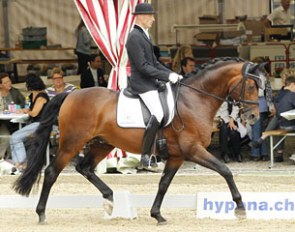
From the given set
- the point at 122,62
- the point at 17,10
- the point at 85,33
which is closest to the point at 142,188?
the point at 122,62

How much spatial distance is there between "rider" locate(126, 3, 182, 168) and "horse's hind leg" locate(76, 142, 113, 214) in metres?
0.47

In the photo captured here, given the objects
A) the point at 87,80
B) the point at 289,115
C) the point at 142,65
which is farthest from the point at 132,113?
the point at 87,80

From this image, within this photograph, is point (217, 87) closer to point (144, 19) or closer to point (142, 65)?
point (142, 65)

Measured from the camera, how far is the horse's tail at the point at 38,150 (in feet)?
30.0

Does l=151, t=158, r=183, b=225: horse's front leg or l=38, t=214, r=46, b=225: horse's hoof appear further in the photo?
l=38, t=214, r=46, b=225: horse's hoof

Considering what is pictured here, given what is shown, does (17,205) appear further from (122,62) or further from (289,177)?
(289,177)

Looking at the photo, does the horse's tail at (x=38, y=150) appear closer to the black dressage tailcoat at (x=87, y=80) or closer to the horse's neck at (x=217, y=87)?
the horse's neck at (x=217, y=87)

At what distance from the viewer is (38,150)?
9219mm

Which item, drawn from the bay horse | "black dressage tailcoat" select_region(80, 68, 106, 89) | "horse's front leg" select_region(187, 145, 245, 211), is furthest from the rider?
"black dressage tailcoat" select_region(80, 68, 106, 89)

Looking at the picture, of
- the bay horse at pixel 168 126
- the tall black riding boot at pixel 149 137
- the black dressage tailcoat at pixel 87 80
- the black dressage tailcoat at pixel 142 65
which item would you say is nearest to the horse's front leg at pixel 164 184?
the bay horse at pixel 168 126

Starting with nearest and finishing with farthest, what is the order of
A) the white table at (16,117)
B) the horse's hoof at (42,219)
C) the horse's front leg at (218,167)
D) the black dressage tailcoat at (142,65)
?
the horse's front leg at (218,167)
the black dressage tailcoat at (142,65)
the horse's hoof at (42,219)
the white table at (16,117)

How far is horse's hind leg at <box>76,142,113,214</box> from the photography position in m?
→ 9.11

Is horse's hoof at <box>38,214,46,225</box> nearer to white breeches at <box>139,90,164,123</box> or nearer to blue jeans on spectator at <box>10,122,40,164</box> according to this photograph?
white breeches at <box>139,90,164,123</box>

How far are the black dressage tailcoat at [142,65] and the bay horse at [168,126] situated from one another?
0.26m
